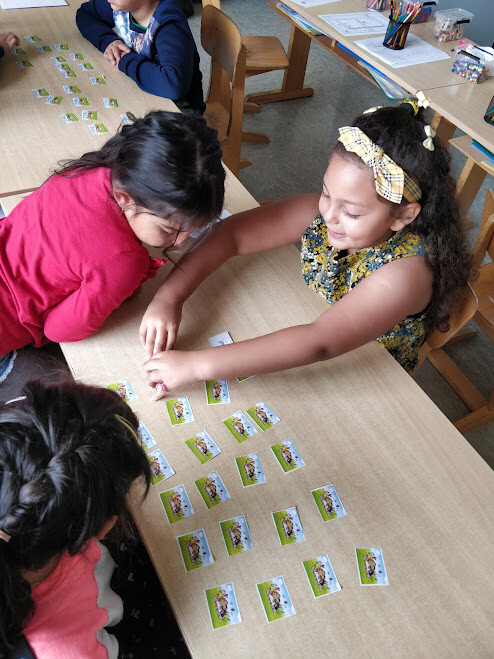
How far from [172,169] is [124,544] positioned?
98 cm

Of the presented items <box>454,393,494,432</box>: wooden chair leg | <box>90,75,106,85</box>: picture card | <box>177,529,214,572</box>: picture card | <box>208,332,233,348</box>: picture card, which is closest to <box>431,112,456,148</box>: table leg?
<box>454,393,494,432</box>: wooden chair leg

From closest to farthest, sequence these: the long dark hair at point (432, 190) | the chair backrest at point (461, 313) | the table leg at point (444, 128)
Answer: the long dark hair at point (432, 190), the chair backrest at point (461, 313), the table leg at point (444, 128)

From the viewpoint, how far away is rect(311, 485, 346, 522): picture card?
1034 mm

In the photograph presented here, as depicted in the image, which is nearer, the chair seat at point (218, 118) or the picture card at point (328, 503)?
the picture card at point (328, 503)

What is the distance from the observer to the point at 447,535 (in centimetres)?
103

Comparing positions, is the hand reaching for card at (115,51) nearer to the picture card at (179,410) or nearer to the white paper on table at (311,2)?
the white paper on table at (311,2)

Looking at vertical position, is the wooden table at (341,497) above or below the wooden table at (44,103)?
below

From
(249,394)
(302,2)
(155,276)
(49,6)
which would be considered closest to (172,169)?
(155,276)

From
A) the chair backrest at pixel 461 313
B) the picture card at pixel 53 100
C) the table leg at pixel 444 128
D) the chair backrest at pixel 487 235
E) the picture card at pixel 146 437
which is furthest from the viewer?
the table leg at pixel 444 128

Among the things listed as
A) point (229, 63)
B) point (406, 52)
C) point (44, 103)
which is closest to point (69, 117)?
point (44, 103)

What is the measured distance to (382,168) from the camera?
1178 mm

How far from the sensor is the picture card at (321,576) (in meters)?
0.94

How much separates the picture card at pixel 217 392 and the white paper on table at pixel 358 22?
2405 millimetres

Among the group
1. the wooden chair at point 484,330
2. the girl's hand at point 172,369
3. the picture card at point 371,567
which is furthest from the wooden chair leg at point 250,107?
the picture card at point 371,567
